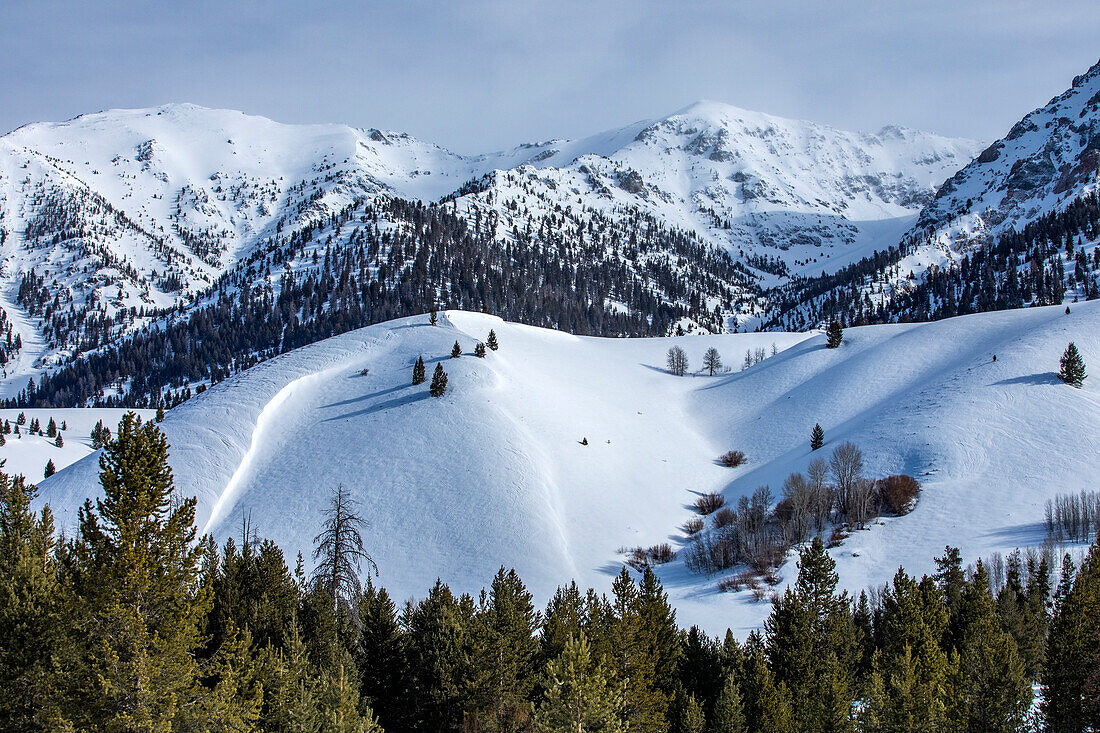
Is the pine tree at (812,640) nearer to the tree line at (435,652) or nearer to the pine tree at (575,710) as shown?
the tree line at (435,652)

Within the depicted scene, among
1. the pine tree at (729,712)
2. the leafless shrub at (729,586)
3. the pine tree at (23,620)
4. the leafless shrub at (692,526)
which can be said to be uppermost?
the pine tree at (23,620)

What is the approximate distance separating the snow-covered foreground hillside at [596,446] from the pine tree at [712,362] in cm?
1558

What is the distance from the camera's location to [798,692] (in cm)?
3328

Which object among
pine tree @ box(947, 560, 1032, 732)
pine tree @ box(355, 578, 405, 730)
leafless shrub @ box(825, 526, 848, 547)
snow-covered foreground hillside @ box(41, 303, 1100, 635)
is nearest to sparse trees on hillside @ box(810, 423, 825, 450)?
snow-covered foreground hillside @ box(41, 303, 1100, 635)

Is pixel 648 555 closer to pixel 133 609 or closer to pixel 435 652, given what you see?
pixel 435 652

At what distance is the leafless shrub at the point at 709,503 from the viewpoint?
73875 mm

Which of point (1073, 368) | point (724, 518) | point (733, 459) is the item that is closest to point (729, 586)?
point (724, 518)

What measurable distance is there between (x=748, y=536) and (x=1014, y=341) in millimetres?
56347

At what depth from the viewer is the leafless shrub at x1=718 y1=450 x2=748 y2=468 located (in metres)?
85.0

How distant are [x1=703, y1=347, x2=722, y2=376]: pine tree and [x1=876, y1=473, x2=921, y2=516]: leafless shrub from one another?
193 ft

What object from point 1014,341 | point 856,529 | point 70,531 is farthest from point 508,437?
point 1014,341

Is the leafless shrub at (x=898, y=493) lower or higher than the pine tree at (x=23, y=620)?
lower

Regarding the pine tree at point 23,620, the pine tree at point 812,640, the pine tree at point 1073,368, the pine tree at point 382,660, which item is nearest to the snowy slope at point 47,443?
the pine tree at point 382,660

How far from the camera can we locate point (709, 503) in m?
74.8
